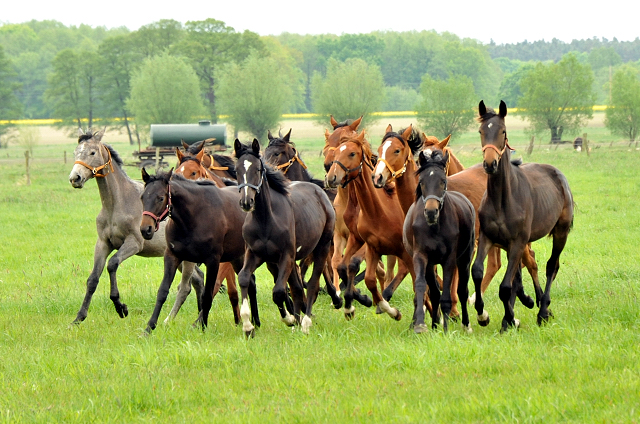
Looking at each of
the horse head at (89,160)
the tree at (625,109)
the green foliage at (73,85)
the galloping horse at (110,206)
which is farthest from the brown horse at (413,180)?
the green foliage at (73,85)

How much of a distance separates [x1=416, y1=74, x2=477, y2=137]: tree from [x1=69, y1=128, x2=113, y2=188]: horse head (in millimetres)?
58383

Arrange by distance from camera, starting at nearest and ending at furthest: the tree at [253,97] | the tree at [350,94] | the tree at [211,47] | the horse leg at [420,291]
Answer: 1. the horse leg at [420,291]
2. the tree at [253,97]
3. the tree at [350,94]
4. the tree at [211,47]

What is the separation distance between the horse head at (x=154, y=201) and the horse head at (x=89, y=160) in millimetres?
1787

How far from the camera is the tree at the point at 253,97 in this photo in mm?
67312

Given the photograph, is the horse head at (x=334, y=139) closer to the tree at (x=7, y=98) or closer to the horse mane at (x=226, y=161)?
the horse mane at (x=226, y=161)

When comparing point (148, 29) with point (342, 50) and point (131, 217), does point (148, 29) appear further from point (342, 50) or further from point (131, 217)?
point (131, 217)

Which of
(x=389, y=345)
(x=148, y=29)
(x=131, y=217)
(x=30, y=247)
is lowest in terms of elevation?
(x=30, y=247)

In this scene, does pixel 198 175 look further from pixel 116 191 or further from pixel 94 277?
pixel 94 277

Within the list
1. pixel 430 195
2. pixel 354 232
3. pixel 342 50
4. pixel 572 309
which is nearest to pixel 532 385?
pixel 430 195

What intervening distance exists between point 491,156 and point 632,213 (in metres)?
11.4

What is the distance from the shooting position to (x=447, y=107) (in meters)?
67.4

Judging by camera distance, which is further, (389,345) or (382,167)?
(382,167)

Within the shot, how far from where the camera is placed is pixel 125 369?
20.7ft

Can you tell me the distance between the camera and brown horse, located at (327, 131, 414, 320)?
833 centimetres
